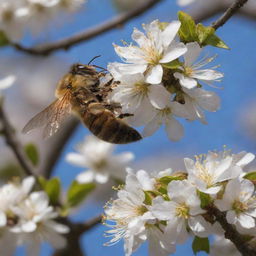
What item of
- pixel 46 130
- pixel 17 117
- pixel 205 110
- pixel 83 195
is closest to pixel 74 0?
pixel 83 195

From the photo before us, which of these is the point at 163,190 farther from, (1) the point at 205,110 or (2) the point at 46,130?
(2) the point at 46,130

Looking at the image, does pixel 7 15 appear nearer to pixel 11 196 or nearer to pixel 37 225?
pixel 11 196

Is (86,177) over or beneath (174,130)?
beneath

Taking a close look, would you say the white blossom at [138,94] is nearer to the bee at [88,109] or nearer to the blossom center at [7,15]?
the bee at [88,109]

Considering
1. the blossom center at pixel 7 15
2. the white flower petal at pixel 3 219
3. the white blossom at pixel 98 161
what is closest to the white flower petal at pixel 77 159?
the white blossom at pixel 98 161

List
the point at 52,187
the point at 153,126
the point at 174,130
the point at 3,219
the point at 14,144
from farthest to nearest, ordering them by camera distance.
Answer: the point at 14,144 < the point at 52,187 < the point at 3,219 < the point at 174,130 < the point at 153,126

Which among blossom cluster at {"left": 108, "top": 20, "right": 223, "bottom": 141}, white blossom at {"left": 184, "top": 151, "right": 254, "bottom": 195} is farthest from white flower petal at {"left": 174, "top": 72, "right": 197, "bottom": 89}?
white blossom at {"left": 184, "top": 151, "right": 254, "bottom": 195}

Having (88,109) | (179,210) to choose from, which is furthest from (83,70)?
(179,210)
